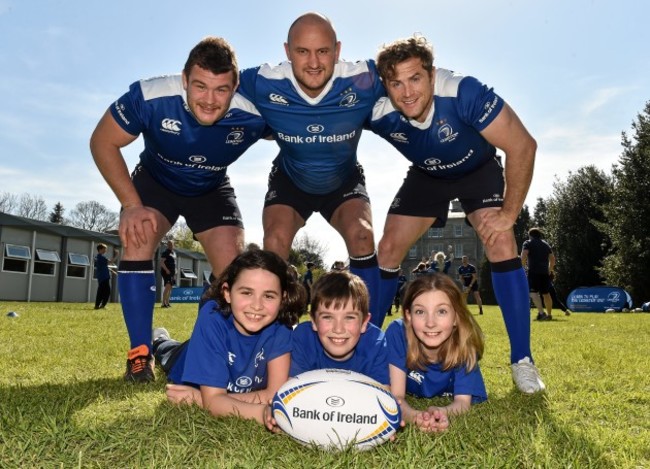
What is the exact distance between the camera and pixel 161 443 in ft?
7.25

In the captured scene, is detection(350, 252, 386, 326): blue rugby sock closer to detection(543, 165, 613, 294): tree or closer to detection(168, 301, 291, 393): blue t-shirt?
detection(168, 301, 291, 393): blue t-shirt

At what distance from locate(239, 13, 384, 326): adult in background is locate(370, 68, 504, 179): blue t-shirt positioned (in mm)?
222

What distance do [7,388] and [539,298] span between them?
1289 centimetres

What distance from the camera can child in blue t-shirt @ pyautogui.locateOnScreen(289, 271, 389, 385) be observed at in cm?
314

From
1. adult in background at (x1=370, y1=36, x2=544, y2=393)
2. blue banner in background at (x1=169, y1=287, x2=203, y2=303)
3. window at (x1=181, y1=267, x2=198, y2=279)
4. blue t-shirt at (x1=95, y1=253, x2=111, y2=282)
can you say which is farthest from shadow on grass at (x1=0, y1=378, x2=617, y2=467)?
window at (x1=181, y1=267, x2=198, y2=279)

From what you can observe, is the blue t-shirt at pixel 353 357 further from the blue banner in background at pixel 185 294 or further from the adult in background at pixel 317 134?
the blue banner in background at pixel 185 294

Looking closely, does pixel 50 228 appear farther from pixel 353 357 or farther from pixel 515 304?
pixel 353 357

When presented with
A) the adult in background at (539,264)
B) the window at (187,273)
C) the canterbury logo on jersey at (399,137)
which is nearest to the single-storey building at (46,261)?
the window at (187,273)

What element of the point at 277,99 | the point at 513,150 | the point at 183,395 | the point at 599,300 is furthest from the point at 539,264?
the point at 183,395

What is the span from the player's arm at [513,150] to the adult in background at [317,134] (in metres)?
0.86

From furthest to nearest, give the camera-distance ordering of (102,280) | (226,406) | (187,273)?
(187,273)
(102,280)
(226,406)

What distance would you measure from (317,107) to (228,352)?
1.81 meters

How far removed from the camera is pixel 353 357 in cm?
329

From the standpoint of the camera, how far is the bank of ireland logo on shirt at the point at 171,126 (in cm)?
417
